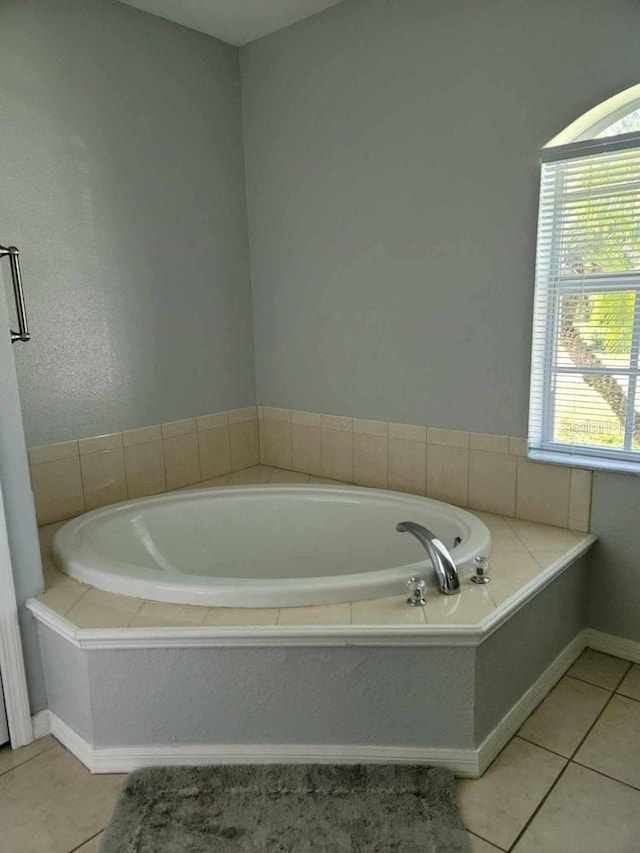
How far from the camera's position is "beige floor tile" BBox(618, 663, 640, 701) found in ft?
6.79

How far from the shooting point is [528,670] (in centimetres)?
195

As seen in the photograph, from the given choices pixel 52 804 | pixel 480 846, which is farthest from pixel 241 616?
pixel 480 846

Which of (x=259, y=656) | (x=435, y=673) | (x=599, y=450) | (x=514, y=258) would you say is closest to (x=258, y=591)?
(x=259, y=656)

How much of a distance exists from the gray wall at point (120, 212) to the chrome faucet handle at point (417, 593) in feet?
5.06

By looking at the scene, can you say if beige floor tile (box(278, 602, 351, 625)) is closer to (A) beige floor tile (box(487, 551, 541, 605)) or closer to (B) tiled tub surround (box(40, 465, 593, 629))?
(B) tiled tub surround (box(40, 465, 593, 629))

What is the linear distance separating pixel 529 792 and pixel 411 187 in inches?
83.9

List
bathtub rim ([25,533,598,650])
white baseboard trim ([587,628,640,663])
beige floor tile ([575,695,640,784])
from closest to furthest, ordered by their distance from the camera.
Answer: bathtub rim ([25,533,598,650]) → beige floor tile ([575,695,640,784]) → white baseboard trim ([587,628,640,663])

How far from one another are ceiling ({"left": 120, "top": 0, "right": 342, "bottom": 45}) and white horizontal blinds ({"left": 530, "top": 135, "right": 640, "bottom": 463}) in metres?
1.32

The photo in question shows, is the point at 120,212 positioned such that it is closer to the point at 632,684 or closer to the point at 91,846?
the point at 91,846

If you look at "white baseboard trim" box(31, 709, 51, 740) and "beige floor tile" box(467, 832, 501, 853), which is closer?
"beige floor tile" box(467, 832, 501, 853)

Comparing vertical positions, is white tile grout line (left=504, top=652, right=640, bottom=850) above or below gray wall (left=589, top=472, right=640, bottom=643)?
below

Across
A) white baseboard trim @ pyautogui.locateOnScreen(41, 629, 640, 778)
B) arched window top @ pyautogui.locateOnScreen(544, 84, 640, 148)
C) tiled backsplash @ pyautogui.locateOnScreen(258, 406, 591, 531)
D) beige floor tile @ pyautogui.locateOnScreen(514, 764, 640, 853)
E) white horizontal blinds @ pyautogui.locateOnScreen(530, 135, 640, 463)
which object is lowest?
beige floor tile @ pyautogui.locateOnScreen(514, 764, 640, 853)

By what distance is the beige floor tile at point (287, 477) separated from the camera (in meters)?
3.00

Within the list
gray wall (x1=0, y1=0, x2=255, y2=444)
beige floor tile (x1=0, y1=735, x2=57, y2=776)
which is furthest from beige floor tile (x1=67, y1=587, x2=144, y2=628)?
gray wall (x1=0, y1=0, x2=255, y2=444)
